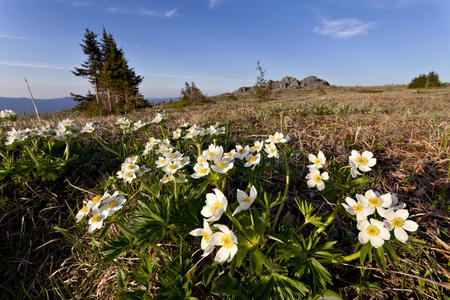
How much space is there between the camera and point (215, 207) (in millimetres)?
1360

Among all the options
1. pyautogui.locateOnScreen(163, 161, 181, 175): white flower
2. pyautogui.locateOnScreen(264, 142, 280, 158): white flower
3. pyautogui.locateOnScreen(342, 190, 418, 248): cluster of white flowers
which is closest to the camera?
pyautogui.locateOnScreen(342, 190, 418, 248): cluster of white flowers

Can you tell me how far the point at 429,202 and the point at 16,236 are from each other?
4.62 meters

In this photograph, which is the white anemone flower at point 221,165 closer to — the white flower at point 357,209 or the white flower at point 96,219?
the white flower at point 357,209

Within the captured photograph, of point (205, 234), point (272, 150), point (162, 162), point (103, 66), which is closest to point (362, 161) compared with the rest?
point (272, 150)

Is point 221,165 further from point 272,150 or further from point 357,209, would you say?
point 357,209

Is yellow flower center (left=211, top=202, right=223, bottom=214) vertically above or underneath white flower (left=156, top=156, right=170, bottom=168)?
underneath

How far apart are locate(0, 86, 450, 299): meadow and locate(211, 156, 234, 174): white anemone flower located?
0.01 metres

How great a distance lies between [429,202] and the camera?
210cm

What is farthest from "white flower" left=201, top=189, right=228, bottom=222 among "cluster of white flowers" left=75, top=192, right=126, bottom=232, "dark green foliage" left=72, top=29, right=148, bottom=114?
"dark green foliage" left=72, top=29, right=148, bottom=114

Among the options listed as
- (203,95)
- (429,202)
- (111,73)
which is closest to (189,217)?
(429,202)

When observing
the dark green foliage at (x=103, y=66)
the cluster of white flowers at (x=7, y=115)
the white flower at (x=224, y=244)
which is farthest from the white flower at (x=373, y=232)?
the dark green foliage at (x=103, y=66)

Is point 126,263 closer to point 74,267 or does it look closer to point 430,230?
point 74,267

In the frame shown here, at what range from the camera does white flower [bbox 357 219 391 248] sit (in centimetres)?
119

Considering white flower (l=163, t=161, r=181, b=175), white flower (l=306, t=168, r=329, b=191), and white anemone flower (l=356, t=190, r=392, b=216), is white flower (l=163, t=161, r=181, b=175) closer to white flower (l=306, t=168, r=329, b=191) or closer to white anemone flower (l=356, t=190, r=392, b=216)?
white flower (l=306, t=168, r=329, b=191)
